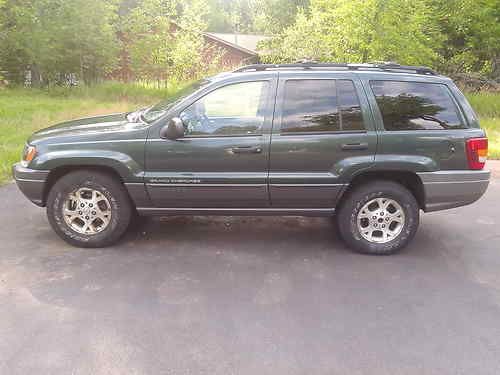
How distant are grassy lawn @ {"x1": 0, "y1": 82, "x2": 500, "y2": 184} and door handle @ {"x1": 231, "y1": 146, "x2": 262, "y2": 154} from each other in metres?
4.56

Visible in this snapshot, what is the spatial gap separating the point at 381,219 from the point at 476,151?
113 centimetres

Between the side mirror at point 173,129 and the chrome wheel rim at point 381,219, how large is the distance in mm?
1962

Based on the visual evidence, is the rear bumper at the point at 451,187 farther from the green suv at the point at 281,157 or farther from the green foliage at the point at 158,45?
the green foliage at the point at 158,45

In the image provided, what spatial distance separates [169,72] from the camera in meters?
20.5

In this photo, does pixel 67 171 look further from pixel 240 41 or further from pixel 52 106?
pixel 240 41

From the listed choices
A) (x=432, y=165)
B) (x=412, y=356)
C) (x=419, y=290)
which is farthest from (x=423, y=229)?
(x=412, y=356)

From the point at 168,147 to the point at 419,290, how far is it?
263cm

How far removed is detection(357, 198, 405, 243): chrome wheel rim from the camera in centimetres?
446

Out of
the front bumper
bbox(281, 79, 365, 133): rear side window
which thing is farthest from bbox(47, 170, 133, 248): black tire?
bbox(281, 79, 365, 133): rear side window

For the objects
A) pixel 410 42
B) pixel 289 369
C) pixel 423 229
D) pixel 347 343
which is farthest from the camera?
pixel 410 42

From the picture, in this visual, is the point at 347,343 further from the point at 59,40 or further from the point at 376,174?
the point at 59,40

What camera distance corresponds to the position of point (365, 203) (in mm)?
Result: 4426

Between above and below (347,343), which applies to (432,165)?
above

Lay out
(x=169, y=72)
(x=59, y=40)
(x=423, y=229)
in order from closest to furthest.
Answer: (x=423, y=229) → (x=59, y=40) → (x=169, y=72)
